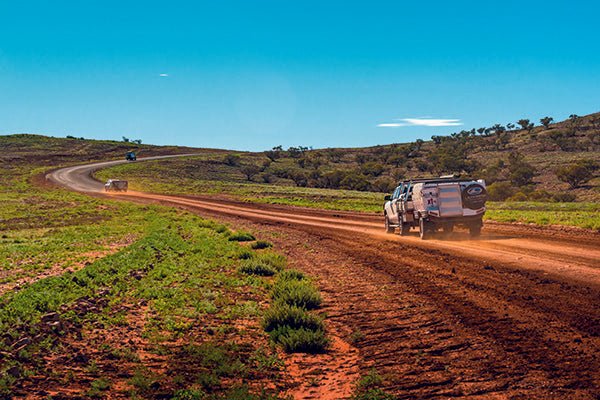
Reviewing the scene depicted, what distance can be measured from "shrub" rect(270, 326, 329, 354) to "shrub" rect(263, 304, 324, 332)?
373 mm

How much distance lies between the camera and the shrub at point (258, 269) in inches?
575

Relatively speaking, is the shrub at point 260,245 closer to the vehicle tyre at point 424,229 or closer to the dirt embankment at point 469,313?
the dirt embankment at point 469,313

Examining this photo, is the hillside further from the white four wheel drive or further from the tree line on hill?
the white four wheel drive

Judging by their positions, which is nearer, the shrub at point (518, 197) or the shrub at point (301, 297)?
the shrub at point (301, 297)

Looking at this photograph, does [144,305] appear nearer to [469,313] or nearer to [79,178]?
[469,313]

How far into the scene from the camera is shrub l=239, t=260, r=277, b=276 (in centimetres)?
1461

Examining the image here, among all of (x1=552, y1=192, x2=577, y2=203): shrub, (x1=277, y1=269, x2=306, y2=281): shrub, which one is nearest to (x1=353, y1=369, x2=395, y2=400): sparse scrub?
(x1=277, y1=269, x2=306, y2=281): shrub

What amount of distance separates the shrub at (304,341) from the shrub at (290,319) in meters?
0.37

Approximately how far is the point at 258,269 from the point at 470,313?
23.5 ft

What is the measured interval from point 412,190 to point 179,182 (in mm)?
60494

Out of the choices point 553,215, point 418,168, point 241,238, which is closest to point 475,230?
point 241,238

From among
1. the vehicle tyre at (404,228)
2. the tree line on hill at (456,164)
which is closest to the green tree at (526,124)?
the tree line on hill at (456,164)

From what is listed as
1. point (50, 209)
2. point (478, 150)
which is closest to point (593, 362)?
point (50, 209)

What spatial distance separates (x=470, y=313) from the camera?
9156mm
